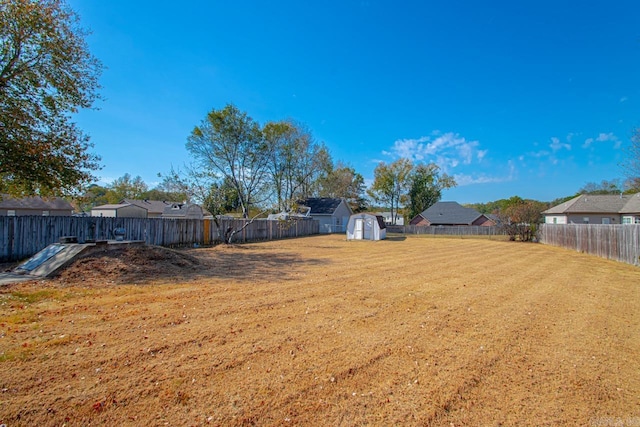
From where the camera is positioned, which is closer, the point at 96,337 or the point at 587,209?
the point at 96,337

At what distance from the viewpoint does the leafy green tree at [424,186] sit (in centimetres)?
5347

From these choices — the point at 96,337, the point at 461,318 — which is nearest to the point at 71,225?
the point at 96,337

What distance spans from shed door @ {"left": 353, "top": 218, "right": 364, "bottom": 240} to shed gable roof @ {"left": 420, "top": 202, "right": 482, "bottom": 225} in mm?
21248

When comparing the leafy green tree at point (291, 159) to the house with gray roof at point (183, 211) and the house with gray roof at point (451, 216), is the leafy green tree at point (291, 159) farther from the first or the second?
the house with gray roof at point (451, 216)

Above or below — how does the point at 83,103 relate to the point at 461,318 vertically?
above

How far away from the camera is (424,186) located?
53.8m

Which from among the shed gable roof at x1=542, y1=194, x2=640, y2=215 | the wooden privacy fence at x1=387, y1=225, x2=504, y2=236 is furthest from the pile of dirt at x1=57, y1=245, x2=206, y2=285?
the shed gable roof at x1=542, y1=194, x2=640, y2=215

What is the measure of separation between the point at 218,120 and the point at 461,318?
27682 millimetres

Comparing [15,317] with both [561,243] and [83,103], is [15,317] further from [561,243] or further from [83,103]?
[561,243]

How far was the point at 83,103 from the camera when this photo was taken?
37.7 ft

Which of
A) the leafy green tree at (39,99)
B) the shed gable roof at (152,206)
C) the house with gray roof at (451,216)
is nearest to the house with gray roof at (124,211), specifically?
the shed gable roof at (152,206)

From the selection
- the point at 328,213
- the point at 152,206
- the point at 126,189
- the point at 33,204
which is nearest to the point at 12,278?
the point at 33,204

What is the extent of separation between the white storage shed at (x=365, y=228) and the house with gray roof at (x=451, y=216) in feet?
66.7

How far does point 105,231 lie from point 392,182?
153 ft
